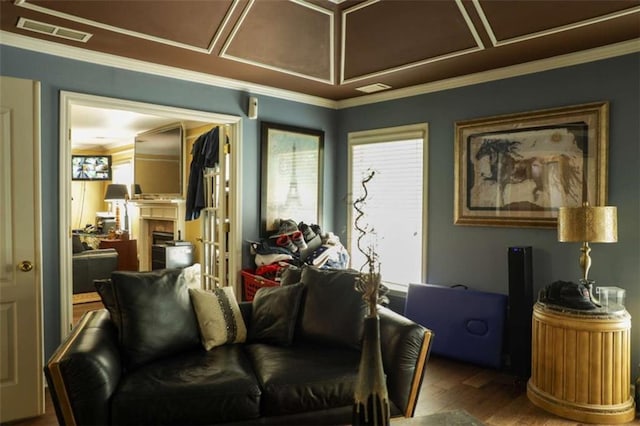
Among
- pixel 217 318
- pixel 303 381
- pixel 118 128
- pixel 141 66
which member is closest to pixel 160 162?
pixel 118 128

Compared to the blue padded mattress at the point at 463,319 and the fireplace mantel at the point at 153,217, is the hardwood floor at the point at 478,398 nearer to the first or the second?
the blue padded mattress at the point at 463,319

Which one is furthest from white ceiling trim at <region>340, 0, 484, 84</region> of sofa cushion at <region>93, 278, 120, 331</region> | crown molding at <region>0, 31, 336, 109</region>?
sofa cushion at <region>93, 278, 120, 331</region>

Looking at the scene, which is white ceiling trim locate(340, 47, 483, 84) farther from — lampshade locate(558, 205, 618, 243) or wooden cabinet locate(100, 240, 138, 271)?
wooden cabinet locate(100, 240, 138, 271)

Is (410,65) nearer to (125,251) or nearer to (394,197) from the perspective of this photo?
(394,197)

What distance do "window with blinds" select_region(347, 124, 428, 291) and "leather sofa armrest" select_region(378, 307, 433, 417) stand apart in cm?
175

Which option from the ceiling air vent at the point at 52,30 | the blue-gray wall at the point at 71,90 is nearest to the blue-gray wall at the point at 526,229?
the blue-gray wall at the point at 71,90

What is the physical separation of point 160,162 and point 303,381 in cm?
537

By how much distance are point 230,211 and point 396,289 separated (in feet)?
5.75

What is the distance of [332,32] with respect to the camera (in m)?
3.41

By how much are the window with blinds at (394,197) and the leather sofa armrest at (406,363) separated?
175cm

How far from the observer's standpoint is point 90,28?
2867 millimetres

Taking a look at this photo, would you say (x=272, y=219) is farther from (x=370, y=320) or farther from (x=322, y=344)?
(x=370, y=320)

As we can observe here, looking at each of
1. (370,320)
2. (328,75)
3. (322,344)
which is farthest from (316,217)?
(370,320)

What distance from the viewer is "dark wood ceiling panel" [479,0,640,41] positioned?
2.58 m
